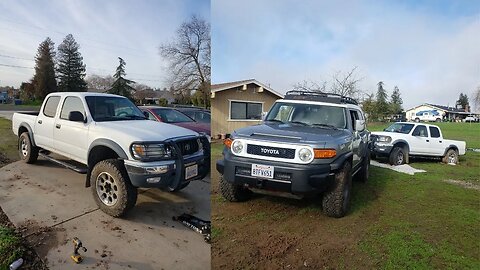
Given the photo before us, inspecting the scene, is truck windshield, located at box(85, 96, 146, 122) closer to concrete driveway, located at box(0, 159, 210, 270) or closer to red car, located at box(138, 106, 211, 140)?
red car, located at box(138, 106, 211, 140)

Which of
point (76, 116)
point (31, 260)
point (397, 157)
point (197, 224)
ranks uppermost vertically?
point (76, 116)

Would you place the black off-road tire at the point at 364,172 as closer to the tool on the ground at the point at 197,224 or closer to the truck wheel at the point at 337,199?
the truck wheel at the point at 337,199

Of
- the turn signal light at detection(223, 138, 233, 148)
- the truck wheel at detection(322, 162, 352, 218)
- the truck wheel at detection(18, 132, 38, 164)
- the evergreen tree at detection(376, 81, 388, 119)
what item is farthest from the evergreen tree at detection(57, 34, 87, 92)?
the evergreen tree at detection(376, 81, 388, 119)

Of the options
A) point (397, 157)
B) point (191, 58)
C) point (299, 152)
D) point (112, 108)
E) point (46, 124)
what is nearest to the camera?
point (191, 58)

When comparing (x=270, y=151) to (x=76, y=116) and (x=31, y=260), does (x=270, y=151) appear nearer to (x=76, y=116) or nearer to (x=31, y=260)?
(x=76, y=116)

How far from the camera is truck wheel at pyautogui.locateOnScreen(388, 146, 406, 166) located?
232 centimetres

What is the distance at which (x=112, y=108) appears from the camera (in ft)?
4.02

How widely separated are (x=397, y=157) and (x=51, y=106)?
2.53 metres

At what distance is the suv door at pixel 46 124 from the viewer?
1230mm

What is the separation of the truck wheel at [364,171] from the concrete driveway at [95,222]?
1914mm

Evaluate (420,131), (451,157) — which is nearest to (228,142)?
(420,131)

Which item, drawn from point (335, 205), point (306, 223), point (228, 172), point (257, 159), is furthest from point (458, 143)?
point (228, 172)

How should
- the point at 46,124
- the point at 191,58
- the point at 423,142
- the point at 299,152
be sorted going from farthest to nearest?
the point at 423,142 < the point at 299,152 < the point at 46,124 < the point at 191,58

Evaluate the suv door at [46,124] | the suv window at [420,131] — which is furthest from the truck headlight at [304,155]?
the suv door at [46,124]
